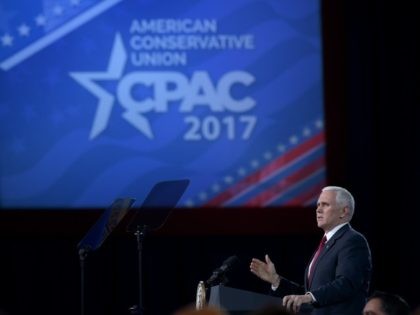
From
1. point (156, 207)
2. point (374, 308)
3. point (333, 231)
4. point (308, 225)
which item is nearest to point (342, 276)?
point (333, 231)

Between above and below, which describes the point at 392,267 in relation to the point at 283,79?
below

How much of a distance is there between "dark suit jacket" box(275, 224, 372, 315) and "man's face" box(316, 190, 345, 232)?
2.5 inches

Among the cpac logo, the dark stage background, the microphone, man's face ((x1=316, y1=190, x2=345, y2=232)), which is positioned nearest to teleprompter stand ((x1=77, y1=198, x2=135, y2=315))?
the microphone

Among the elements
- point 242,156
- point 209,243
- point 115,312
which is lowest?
point 115,312

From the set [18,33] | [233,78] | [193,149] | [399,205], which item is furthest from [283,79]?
[18,33]

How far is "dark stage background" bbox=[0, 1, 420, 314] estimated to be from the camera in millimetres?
6754

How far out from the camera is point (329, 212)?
15.9 feet

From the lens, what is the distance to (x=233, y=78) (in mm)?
6812

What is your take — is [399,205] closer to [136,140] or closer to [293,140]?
[293,140]

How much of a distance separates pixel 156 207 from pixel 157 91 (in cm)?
197

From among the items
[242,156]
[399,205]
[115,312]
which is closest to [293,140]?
[242,156]

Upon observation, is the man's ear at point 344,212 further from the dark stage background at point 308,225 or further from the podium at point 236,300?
the dark stage background at point 308,225

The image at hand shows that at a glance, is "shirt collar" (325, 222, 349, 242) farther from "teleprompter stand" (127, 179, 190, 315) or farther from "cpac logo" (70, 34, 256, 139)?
"cpac logo" (70, 34, 256, 139)

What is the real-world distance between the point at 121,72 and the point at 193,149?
2.32 ft
